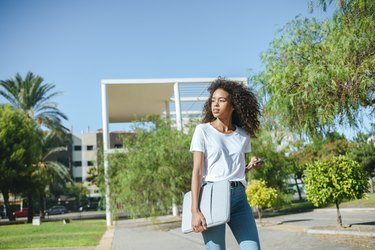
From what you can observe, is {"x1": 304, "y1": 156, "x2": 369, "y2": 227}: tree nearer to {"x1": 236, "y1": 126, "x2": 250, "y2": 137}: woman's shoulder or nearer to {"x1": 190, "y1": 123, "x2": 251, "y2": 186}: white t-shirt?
{"x1": 236, "y1": 126, "x2": 250, "y2": 137}: woman's shoulder

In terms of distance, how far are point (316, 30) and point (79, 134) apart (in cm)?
6721

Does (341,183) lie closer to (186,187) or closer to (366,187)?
(366,187)

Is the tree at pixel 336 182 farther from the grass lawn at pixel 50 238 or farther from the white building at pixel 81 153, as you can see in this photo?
the white building at pixel 81 153

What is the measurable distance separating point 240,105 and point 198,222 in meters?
0.94

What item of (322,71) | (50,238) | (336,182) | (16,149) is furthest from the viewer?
(16,149)

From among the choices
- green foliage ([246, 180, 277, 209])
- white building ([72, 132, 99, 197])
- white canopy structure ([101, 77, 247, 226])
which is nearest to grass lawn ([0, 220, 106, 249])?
white canopy structure ([101, 77, 247, 226])

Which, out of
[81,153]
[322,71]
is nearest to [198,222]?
[322,71]

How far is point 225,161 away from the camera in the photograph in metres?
2.67

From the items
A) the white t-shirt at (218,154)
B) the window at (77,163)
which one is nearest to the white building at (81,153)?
the window at (77,163)

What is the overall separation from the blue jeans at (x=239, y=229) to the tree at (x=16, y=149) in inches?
1269

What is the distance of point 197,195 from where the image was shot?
256 centimetres

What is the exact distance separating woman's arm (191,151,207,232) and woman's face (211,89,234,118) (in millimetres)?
363

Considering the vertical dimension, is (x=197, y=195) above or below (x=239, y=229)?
above

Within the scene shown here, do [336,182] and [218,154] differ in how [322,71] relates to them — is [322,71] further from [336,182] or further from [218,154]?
[218,154]
